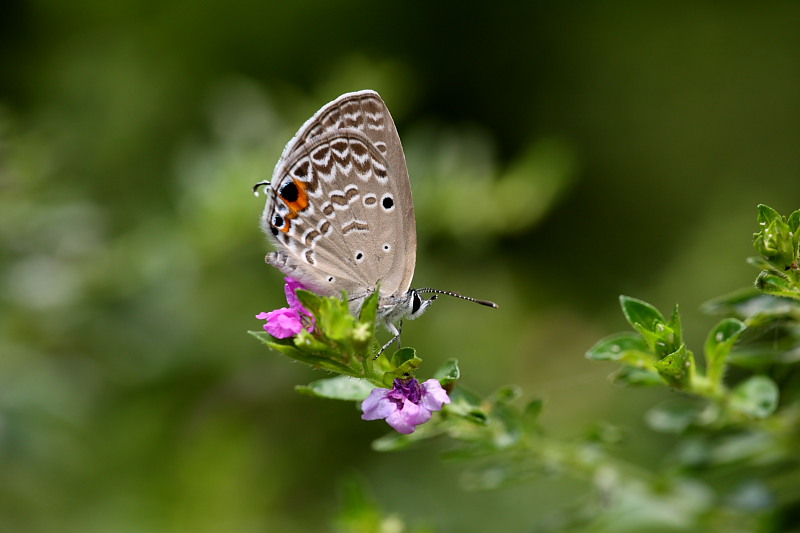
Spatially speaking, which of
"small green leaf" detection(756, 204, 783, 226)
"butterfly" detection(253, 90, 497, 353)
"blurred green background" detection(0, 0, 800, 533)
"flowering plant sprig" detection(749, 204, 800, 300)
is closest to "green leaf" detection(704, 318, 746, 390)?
"flowering plant sprig" detection(749, 204, 800, 300)

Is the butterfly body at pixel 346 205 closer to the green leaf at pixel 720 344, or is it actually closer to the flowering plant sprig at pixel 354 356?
the flowering plant sprig at pixel 354 356

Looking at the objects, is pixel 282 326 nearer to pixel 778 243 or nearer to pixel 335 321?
pixel 335 321

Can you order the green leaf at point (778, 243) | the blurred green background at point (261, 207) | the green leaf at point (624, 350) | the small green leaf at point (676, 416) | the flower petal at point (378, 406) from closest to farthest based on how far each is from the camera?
the green leaf at point (778, 243) → the flower petal at point (378, 406) → the green leaf at point (624, 350) → the small green leaf at point (676, 416) → the blurred green background at point (261, 207)

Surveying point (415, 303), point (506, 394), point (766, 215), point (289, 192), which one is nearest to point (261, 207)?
point (289, 192)

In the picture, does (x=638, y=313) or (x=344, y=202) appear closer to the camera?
(x=638, y=313)

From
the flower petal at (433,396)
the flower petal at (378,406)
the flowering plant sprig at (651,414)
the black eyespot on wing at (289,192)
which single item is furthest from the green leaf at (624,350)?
the black eyespot on wing at (289,192)

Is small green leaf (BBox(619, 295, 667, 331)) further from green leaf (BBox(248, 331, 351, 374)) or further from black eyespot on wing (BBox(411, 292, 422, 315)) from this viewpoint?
black eyespot on wing (BBox(411, 292, 422, 315))

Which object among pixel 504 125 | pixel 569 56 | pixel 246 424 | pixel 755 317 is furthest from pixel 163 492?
pixel 569 56
